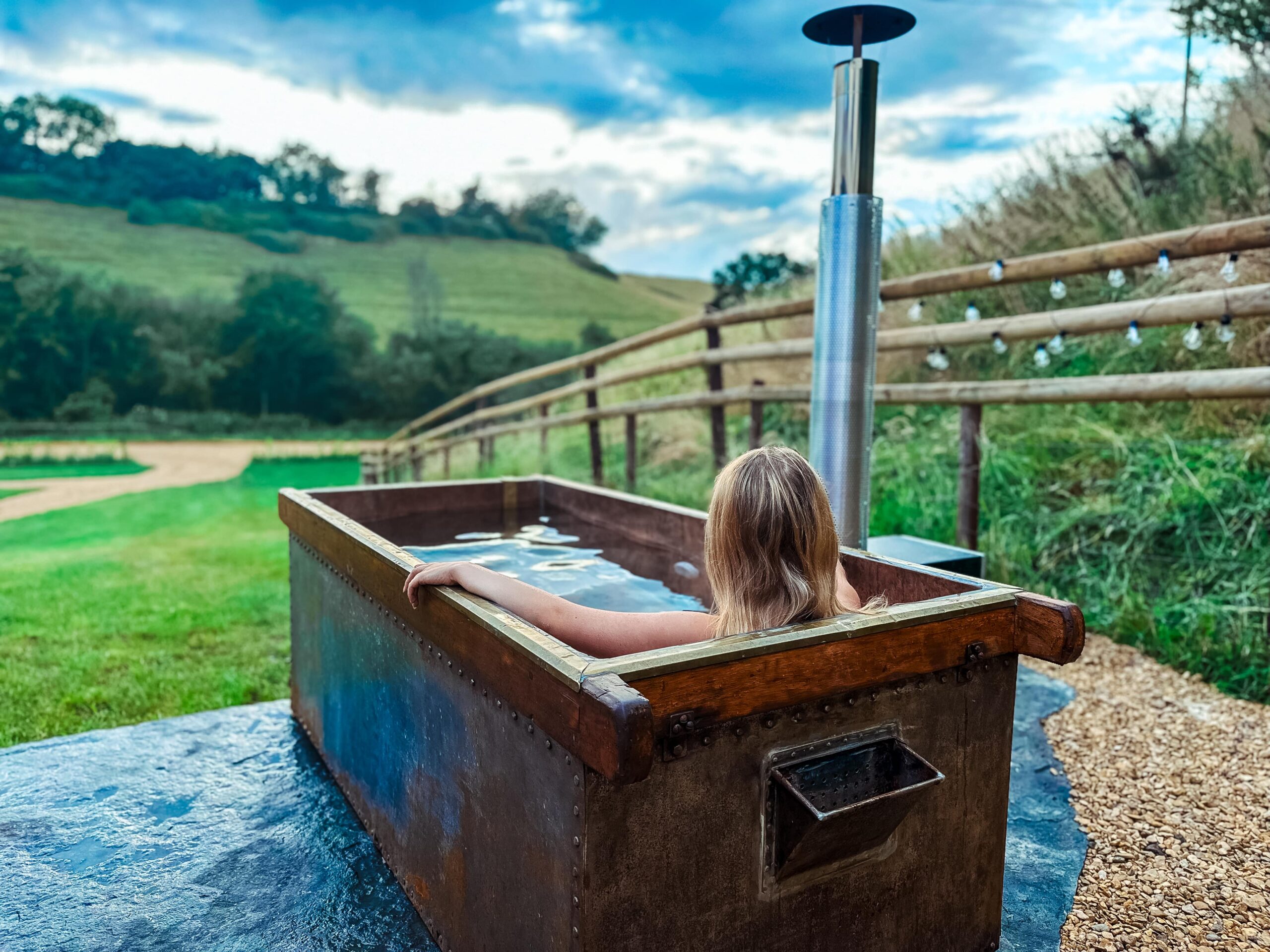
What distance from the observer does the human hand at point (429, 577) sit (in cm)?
144

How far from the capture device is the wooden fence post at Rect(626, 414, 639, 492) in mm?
5551

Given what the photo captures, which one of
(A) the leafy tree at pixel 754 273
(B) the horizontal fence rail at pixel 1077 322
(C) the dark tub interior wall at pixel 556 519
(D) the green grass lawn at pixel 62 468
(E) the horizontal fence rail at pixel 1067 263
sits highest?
(A) the leafy tree at pixel 754 273

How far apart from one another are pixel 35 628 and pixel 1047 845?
14.5 ft

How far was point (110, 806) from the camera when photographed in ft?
6.86

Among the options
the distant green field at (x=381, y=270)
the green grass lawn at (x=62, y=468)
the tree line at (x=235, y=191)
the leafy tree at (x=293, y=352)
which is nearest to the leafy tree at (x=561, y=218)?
the tree line at (x=235, y=191)

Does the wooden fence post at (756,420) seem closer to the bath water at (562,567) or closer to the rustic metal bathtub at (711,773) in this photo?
the bath water at (562,567)

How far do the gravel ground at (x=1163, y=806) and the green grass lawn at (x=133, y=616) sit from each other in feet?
8.84

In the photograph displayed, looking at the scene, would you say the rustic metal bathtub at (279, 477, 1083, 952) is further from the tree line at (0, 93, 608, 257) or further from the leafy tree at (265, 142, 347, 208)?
the leafy tree at (265, 142, 347, 208)

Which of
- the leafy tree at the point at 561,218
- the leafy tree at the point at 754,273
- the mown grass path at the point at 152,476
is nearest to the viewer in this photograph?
the mown grass path at the point at 152,476

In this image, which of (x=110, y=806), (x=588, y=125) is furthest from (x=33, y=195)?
(x=110, y=806)

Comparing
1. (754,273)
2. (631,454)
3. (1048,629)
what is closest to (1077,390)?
(1048,629)

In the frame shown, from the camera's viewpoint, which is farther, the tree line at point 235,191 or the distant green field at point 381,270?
the distant green field at point 381,270

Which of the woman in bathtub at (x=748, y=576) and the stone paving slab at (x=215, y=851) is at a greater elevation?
the woman in bathtub at (x=748, y=576)

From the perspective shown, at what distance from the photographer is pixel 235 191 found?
14.4 m
